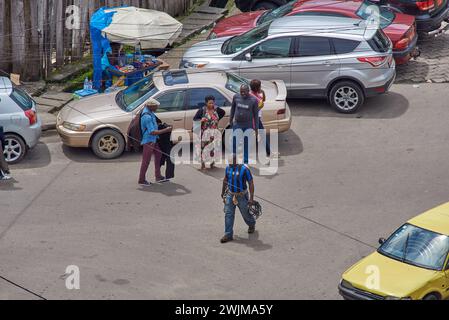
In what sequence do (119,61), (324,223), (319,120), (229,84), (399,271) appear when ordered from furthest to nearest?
(119,61) < (319,120) < (229,84) < (324,223) < (399,271)

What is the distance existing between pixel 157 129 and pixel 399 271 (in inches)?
214

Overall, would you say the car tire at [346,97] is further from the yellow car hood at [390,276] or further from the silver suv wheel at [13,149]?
the yellow car hood at [390,276]

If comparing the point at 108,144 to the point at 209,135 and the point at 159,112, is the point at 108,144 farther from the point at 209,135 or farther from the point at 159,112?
the point at 209,135

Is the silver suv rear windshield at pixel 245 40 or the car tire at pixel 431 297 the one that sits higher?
the silver suv rear windshield at pixel 245 40

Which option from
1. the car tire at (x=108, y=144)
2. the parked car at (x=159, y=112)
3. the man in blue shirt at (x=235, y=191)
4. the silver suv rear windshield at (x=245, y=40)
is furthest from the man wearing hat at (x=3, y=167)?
the silver suv rear windshield at (x=245, y=40)

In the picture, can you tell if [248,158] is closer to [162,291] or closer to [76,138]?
[76,138]

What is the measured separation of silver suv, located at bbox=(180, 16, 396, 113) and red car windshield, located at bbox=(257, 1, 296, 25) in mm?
1969

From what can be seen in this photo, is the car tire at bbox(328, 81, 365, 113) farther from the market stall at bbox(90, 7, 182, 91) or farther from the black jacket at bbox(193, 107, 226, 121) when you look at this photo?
the market stall at bbox(90, 7, 182, 91)

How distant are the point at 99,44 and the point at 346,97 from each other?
5.05 meters

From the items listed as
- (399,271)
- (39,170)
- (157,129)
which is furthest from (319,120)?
(399,271)

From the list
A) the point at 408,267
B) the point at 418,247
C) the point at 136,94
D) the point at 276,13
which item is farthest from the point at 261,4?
the point at 408,267

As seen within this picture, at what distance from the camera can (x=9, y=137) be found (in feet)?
54.4

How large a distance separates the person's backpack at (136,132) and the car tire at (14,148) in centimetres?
183

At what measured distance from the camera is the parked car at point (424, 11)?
21.8m
